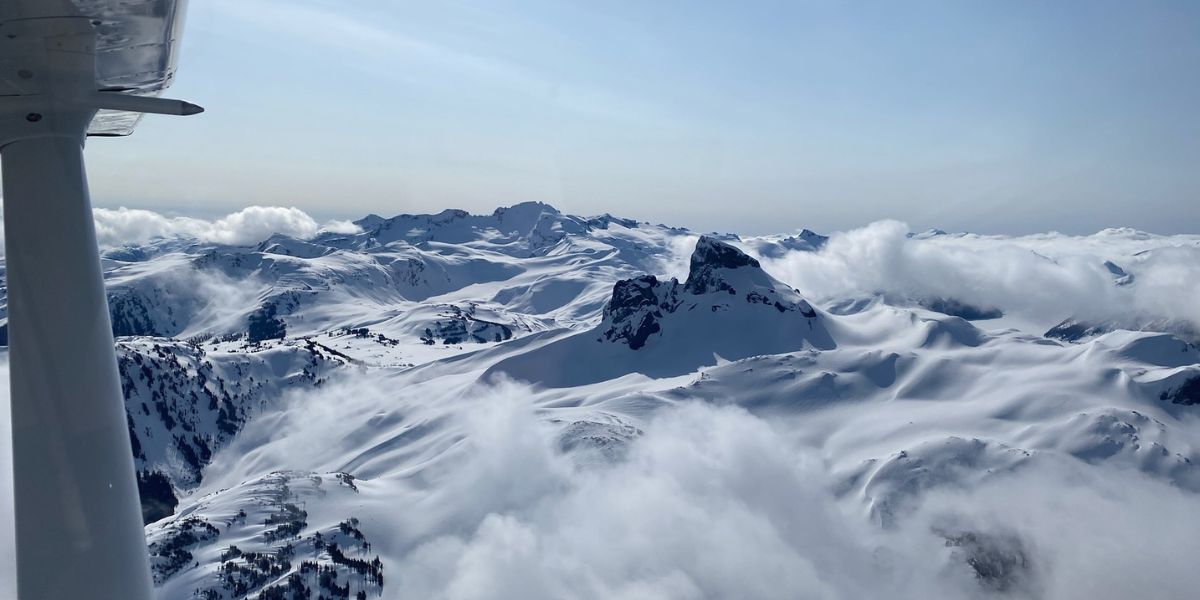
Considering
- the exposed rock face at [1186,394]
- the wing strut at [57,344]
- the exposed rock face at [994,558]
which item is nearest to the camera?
the wing strut at [57,344]

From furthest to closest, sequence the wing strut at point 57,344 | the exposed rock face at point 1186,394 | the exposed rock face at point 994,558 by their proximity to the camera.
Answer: the exposed rock face at point 1186,394 < the exposed rock face at point 994,558 < the wing strut at point 57,344

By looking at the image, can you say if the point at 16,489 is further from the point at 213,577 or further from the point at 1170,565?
the point at 1170,565

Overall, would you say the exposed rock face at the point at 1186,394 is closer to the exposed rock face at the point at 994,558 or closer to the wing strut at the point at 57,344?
the exposed rock face at the point at 994,558

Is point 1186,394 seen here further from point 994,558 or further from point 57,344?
point 57,344

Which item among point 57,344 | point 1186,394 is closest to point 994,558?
point 1186,394

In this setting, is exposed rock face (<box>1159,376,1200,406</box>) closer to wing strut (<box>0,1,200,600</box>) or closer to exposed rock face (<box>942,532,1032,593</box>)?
exposed rock face (<box>942,532,1032,593</box>)

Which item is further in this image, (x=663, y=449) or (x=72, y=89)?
(x=663, y=449)

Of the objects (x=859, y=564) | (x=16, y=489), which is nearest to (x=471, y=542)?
(x=859, y=564)

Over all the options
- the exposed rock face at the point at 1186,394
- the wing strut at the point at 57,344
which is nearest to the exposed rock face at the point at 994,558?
the exposed rock face at the point at 1186,394
